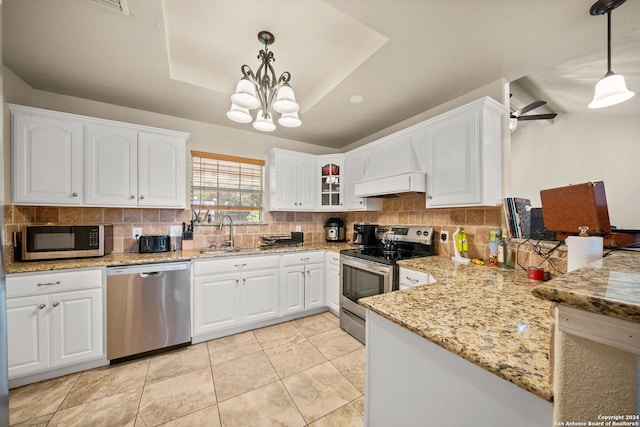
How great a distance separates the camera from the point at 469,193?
76.3 inches

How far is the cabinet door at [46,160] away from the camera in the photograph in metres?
1.95

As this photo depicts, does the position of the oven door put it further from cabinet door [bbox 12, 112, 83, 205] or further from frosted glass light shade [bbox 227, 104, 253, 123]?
cabinet door [bbox 12, 112, 83, 205]

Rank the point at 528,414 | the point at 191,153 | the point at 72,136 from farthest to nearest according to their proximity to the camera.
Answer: the point at 191,153
the point at 72,136
the point at 528,414

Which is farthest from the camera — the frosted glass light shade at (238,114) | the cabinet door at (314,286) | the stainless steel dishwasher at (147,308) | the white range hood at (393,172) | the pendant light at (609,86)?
the cabinet door at (314,286)

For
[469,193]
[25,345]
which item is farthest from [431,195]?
[25,345]

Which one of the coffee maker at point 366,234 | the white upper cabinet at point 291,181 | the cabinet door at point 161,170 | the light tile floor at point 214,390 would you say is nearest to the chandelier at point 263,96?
the cabinet door at point 161,170

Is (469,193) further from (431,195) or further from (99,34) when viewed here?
(99,34)

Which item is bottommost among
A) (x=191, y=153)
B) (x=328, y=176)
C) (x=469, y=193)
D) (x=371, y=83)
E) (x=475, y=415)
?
(x=475, y=415)

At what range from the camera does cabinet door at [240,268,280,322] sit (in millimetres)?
2602

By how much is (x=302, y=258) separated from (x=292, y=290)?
1.34 feet

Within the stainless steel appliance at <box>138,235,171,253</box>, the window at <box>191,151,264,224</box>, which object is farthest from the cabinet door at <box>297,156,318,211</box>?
the stainless steel appliance at <box>138,235,171,253</box>

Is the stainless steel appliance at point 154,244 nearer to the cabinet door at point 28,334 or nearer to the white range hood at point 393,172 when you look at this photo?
the cabinet door at point 28,334

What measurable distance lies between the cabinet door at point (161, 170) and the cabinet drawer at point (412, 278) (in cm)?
241

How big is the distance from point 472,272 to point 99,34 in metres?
3.13
